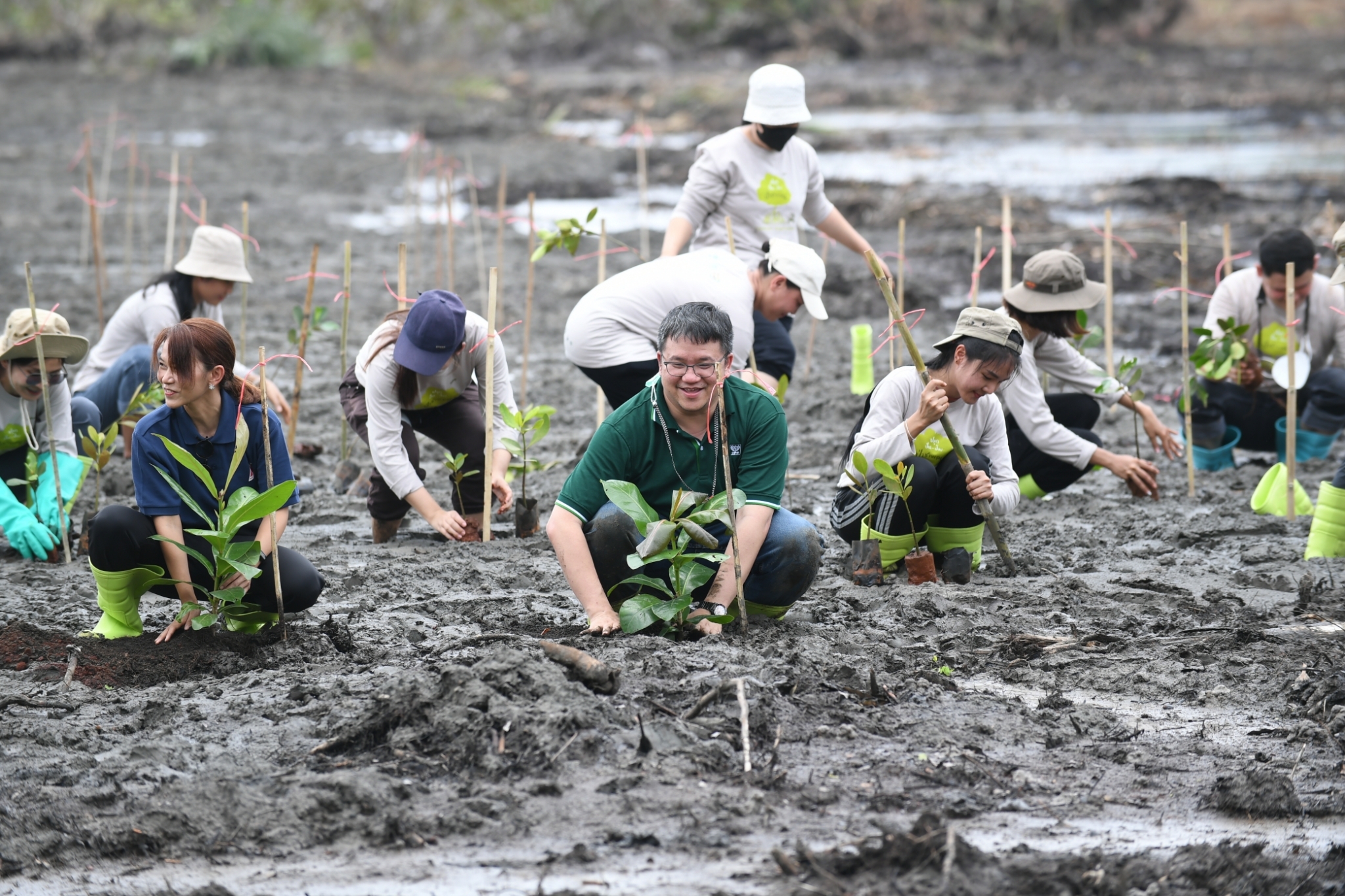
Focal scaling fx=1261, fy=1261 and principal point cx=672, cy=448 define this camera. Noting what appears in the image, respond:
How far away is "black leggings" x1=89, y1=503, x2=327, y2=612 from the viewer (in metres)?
3.63

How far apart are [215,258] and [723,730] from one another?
355cm

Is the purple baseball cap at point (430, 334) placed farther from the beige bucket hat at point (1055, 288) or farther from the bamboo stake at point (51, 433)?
the beige bucket hat at point (1055, 288)

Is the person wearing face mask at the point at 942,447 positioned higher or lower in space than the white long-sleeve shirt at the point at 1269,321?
lower

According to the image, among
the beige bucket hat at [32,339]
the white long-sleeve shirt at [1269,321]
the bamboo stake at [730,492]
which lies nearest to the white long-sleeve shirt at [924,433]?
the bamboo stake at [730,492]

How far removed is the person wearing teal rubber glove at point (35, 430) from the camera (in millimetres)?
4480

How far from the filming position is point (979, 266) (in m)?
5.52

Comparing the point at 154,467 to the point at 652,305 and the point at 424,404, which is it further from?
the point at 652,305

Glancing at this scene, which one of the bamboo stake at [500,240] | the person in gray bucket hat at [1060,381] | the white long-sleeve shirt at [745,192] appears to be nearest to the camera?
the person in gray bucket hat at [1060,381]

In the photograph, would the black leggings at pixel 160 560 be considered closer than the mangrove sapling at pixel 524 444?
Yes

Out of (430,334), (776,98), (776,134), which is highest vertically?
(776,98)

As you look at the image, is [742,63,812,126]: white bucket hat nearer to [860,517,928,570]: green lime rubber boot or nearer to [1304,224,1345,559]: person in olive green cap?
[860,517,928,570]: green lime rubber boot

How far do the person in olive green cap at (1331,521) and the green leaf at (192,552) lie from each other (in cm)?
373

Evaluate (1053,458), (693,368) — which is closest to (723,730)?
(693,368)

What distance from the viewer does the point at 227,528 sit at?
11.6ft
